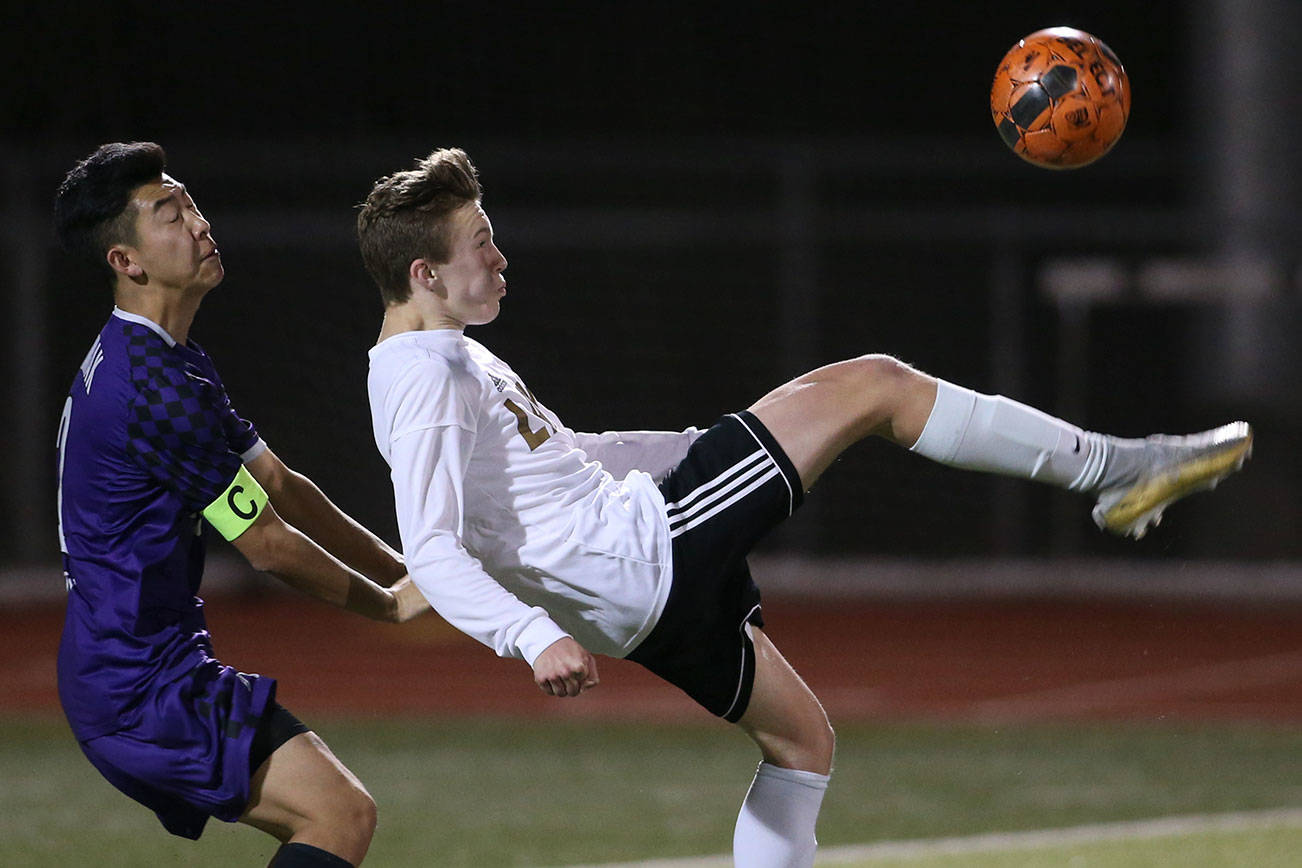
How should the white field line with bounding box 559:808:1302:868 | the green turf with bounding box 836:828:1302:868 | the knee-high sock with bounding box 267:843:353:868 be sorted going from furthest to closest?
the white field line with bounding box 559:808:1302:868 → the green turf with bounding box 836:828:1302:868 → the knee-high sock with bounding box 267:843:353:868

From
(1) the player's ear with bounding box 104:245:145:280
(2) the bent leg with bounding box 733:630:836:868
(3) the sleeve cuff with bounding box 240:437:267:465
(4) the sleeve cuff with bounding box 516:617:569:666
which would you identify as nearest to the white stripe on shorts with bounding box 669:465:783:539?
(2) the bent leg with bounding box 733:630:836:868

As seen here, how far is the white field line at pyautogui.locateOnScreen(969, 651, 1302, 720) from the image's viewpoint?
9.70 meters

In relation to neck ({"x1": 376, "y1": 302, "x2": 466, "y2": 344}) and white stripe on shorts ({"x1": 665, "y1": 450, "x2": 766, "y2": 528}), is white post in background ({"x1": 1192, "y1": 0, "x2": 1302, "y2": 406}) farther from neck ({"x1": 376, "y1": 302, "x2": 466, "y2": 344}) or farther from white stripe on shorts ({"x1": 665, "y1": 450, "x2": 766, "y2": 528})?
neck ({"x1": 376, "y1": 302, "x2": 466, "y2": 344})

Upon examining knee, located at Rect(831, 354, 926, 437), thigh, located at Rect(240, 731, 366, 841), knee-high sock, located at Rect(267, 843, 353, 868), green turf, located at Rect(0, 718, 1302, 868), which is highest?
knee, located at Rect(831, 354, 926, 437)

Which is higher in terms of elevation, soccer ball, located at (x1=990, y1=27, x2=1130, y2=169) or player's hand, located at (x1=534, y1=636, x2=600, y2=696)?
soccer ball, located at (x1=990, y1=27, x2=1130, y2=169)

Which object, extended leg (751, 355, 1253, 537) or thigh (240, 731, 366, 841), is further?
extended leg (751, 355, 1253, 537)

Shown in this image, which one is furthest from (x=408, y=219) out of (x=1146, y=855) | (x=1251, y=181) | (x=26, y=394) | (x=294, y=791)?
(x=1251, y=181)

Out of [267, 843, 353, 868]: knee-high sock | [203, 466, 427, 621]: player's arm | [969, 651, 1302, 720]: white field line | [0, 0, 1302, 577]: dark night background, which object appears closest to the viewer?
[267, 843, 353, 868]: knee-high sock

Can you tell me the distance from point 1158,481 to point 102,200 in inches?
101

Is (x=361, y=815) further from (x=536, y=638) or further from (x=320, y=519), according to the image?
(x=320, y=519)

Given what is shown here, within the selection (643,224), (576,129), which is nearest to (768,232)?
(643,224)

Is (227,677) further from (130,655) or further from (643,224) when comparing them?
(643,224)

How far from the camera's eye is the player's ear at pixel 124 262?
12.6 ft

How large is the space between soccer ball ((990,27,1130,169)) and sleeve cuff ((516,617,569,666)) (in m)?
2.12
